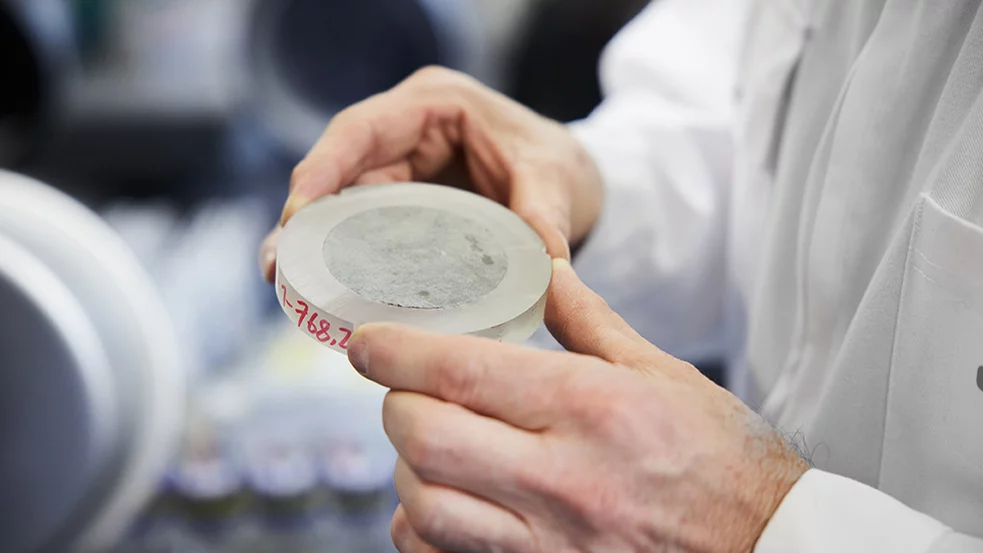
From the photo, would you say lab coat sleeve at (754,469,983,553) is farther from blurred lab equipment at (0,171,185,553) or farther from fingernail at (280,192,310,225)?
blurred lab equipment at (0,171,185,553)

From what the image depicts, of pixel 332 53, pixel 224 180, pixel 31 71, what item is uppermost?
pixel 332 53

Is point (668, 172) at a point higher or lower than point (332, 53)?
higher

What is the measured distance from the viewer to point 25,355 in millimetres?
982

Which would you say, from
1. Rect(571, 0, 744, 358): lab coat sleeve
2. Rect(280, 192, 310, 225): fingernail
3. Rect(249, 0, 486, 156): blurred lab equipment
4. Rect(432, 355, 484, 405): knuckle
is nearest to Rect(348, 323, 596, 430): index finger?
Rect(432, 355, 484, 405): knuckle

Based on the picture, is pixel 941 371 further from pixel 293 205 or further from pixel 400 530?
pixel 293 205

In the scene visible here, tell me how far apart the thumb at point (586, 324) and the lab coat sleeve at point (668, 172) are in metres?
0.47

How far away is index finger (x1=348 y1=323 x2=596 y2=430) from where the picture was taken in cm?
55

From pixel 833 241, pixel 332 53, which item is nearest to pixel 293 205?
pixel 833 241

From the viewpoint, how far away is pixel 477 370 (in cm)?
55

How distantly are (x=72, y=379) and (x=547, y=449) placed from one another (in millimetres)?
697

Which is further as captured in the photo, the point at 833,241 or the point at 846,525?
Result: the point at 833,241

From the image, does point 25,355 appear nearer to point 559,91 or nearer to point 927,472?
point 927,472

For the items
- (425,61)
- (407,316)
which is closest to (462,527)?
(407,316)

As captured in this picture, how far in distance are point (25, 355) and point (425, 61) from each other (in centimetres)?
99
